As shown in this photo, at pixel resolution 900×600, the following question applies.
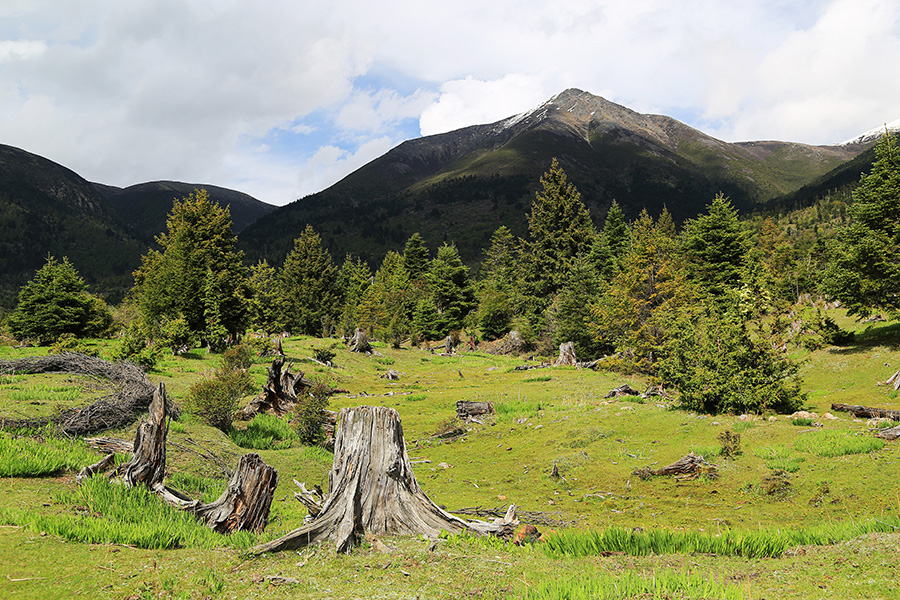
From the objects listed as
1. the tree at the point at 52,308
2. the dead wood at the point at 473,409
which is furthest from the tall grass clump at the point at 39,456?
the tree at the point at 52,308

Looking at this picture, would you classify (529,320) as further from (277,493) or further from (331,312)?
(277,493)

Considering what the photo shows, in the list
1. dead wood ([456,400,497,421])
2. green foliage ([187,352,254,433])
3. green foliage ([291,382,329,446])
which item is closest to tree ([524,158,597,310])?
dead wood ([456,400,497,421])

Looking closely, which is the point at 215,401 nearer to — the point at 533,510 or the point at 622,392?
the point at 533,510

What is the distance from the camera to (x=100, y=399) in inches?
403

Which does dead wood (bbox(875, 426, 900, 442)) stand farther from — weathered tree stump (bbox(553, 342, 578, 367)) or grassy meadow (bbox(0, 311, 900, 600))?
weathered tree stump (bbox(553, 342, 578, 367))

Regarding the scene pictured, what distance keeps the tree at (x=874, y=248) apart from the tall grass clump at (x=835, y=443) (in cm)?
2258

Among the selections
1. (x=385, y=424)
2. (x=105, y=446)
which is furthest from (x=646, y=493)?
(x=105, y=446)

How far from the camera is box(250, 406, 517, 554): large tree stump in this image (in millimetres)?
5285

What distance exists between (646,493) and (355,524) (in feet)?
24.5

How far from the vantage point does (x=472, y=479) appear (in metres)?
12.0

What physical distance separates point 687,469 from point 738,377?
6.73m

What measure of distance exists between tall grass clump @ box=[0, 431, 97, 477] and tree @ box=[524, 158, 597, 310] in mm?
50180

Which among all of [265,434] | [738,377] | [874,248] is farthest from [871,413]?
[874,248]

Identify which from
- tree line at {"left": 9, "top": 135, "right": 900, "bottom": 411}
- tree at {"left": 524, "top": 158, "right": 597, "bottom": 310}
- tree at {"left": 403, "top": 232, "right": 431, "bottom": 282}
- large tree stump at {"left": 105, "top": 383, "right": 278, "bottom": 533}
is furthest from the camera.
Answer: tree at {"left": 403, "top": 232, "right": 431, "bottom": 282}
